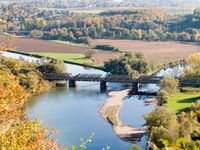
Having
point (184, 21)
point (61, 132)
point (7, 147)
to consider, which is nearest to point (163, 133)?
point (61, 132)

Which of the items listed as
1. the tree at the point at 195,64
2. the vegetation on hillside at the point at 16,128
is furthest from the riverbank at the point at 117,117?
the vegetation on hillside at the point at 16,128

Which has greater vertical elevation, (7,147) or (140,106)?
(7,147)

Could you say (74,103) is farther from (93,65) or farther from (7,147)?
(7,147)

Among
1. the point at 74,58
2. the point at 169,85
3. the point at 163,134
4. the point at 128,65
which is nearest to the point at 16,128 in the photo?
the point at 163,134

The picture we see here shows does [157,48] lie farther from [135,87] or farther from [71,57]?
[135,87]

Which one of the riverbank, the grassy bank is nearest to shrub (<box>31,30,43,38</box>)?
the grassy bank

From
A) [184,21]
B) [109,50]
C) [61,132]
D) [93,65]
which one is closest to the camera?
[61,132]

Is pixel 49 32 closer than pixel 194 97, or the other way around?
pixel 194 97

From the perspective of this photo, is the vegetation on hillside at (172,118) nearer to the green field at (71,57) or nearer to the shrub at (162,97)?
the shrub at (162,97)
